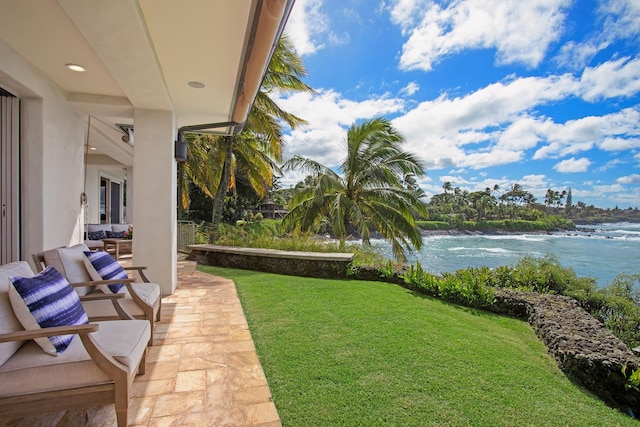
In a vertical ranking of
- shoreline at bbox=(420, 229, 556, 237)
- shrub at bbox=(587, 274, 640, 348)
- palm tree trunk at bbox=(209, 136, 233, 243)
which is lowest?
shoreline at bbox=(420, 229, 556, 237)

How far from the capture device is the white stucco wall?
379 centimetres

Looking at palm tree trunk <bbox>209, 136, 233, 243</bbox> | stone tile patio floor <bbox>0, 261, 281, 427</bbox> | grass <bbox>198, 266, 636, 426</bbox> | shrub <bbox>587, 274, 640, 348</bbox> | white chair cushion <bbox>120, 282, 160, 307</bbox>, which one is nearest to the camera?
stone tile patio floor <bbox>0, 261, 281, 427</bbox>

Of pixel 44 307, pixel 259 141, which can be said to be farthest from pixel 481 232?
pixel 44 307

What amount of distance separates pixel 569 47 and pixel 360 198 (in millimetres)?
15769

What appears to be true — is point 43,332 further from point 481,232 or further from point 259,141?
point 481,232

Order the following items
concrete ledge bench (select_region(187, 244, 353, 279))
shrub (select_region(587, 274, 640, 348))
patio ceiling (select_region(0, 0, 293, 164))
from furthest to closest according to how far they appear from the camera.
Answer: concrete ledge bench (select_region(187, 244, 353, 279)) → shrub (select_region(587, 274, 640, 348)) → patio ceiling (select_region(0, 0, 293, 164))

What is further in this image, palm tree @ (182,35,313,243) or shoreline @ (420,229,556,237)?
shoreline @ (420,229,556,237)

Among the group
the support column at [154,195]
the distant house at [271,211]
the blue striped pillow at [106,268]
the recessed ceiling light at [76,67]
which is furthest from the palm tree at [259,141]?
the distant house at [271,211]

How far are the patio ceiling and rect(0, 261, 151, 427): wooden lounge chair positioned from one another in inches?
83.7

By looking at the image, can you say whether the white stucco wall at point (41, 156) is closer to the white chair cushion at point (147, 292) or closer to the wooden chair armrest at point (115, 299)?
the white chair cushion at point (147, 292)

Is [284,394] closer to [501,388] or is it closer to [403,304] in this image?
[501,388]

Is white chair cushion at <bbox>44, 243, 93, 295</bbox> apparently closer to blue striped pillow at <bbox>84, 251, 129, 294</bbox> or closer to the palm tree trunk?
blue striped pillow at <bbox>84, 251, 129, 294</bbox>

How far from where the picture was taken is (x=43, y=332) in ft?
5.75

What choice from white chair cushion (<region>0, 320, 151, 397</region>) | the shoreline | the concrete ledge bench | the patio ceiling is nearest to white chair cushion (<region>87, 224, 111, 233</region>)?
the concrete ledge bench
